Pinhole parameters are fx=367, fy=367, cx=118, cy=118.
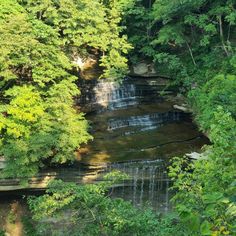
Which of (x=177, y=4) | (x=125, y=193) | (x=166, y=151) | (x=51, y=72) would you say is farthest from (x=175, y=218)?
(x=177, y=4)

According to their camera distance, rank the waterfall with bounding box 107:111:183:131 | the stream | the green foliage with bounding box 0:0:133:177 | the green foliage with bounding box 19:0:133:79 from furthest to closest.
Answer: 1. the waterfall with bounding box 107:111:183:131
2. the green foliage with bounding box 19:0:133:79
3. the stream
4. the green foliage with bounding box 0:0:133:177

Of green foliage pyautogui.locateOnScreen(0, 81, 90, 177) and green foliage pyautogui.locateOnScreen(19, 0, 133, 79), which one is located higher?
green foliage pyautogui.locateOnScreen(19, 0, 133, 79)

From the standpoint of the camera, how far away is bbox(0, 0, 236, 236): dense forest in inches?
269

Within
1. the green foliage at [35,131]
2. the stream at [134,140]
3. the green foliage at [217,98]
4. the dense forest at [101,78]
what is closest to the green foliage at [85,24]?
the dense forest at [101,78]

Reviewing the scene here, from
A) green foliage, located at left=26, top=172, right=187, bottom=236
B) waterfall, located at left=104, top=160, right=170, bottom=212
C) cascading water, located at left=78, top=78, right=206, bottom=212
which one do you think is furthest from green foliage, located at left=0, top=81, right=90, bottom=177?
A: green foliage, located at left=26, top=172, right=187, bottom=236

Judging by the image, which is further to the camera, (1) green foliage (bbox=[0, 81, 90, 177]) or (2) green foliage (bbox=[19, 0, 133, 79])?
(2) green foliage (bbox=[19, 0, 133, 79])

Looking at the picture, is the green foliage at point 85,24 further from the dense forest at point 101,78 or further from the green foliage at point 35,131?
the green foliage at point 35,131

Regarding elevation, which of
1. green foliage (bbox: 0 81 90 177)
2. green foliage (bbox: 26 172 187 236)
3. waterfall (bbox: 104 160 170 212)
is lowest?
waterfall (bbox: 104 160 170 212)

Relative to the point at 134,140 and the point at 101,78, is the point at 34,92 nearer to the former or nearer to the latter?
the point at 134,140

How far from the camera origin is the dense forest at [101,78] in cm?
682

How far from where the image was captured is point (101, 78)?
2034 cm

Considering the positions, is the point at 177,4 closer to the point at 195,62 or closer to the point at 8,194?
the point at 195,62

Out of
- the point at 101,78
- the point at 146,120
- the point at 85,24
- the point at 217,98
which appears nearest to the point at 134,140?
the point at 146,120

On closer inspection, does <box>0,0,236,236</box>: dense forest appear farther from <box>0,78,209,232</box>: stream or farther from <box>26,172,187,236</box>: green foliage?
<box>0,78,209,232</box>: stream
